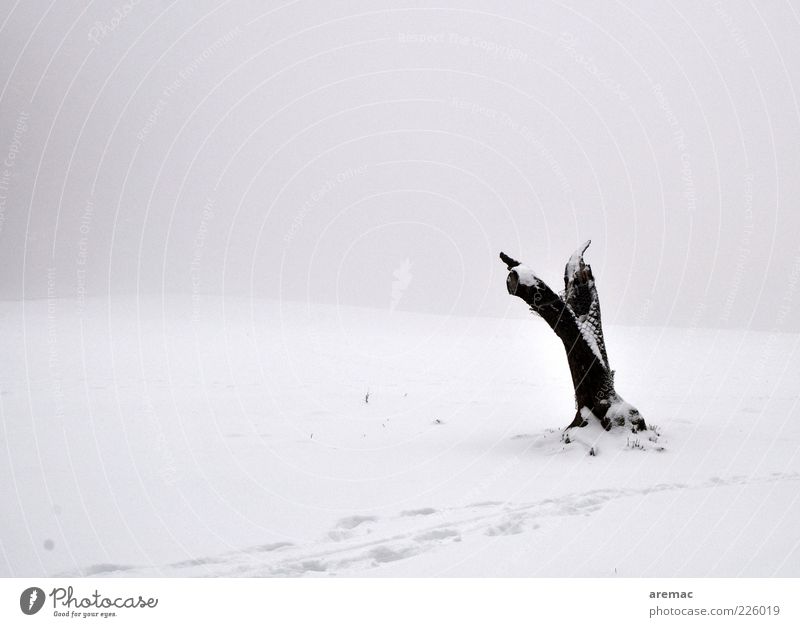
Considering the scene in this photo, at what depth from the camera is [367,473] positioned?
6.66 m

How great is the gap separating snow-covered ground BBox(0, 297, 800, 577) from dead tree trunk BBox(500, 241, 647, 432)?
462 mm

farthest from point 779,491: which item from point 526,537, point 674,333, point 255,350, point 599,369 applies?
point 674,333

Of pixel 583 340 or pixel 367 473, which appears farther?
pixel 583 340

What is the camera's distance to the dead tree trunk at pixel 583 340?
24.9 feet

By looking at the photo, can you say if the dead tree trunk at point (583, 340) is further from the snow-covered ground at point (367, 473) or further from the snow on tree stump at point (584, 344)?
the snow-covered ground at point (367, 473)

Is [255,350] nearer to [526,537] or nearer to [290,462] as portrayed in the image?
[290,462]

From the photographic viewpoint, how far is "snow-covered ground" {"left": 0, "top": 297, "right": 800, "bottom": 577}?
4508 millimetres

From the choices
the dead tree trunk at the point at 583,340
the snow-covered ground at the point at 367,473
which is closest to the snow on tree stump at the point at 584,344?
the dead tree trunk at the point at 583,340

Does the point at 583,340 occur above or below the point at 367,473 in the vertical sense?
above

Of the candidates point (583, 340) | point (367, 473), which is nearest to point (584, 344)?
point (583, 340)

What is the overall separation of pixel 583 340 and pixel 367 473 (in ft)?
12.0

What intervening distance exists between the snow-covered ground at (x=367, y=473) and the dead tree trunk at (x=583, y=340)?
462 millimetres

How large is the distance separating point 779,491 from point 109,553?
650cm

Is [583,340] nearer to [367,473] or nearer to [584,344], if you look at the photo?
[584,344]
